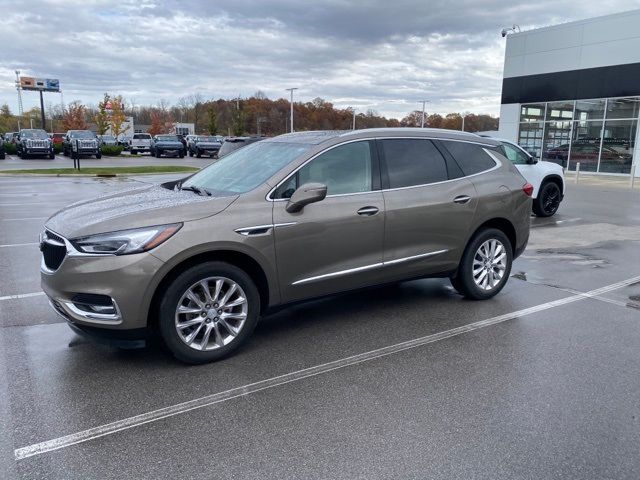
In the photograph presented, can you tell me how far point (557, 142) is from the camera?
2770 cm

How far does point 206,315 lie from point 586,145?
88.7ft

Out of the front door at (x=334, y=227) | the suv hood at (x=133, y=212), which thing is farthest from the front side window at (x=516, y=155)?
the suv hood at (x=133, y=212)

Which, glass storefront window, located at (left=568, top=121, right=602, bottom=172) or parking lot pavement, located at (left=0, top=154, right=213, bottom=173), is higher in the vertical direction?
glass storefront window, located at (left=568, top=121, right=602, bottom=172)

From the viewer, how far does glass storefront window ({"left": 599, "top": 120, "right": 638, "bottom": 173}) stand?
24.5 metres

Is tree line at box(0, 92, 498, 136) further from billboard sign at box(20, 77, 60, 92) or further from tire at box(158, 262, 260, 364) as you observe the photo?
tire at box(158, 262, 260, 364)

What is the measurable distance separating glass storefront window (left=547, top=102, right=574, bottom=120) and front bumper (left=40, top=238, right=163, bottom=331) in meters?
27.6

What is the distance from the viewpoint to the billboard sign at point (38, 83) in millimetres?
77688

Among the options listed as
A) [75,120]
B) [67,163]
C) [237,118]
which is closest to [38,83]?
[75,120]

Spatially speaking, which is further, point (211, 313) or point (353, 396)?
point (211, 313)

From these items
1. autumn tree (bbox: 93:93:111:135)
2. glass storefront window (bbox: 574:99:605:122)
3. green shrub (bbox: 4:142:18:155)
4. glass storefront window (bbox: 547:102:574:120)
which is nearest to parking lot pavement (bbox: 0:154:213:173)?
green shrub (bbox: 4:142:18:155)

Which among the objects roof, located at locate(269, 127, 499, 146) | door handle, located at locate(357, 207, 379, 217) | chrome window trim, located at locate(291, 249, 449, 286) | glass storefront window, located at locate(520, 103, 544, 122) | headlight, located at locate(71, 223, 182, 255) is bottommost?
chrome window trim, located at locate(291, 249, 449, 286)

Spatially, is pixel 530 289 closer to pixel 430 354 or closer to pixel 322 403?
pixel 430 354

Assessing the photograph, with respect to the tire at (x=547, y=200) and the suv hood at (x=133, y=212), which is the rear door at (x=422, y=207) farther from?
the tire at (x=547, y=200)

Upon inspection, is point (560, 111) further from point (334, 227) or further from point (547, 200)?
point (334, 227)
